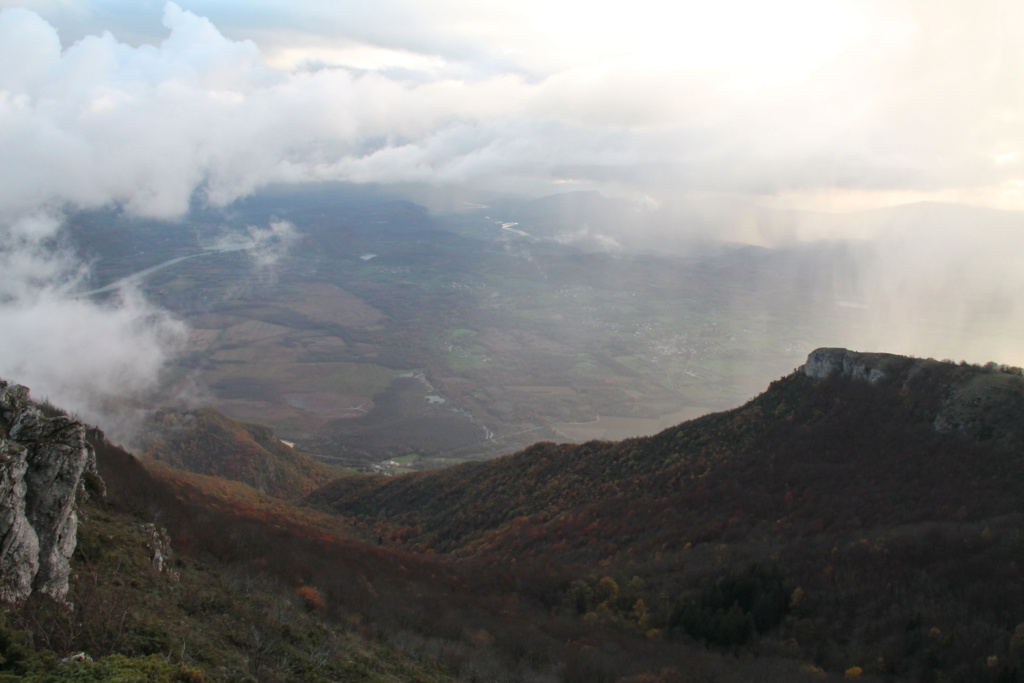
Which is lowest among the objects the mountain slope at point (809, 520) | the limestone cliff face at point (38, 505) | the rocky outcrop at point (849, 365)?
the mountain slope at point (809, 520)

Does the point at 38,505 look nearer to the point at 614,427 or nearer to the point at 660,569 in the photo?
the point at 660,569

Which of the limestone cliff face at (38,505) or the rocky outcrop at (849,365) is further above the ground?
the rocky outcrop at (849,365)

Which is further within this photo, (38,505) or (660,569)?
(660,569)

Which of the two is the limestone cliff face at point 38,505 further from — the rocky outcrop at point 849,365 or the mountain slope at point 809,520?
the rocky outcrop at point 849,365

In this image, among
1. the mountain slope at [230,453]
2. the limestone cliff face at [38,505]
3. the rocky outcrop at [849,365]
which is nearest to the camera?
the limestone cliff face at [38,505]

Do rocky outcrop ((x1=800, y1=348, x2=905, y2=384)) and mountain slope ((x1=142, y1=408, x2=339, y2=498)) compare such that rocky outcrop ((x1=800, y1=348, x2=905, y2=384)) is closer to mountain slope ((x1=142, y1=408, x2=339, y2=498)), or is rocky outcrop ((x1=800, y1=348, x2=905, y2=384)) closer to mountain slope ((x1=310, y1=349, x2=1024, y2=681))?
mountain slope ((x1=310, y1=349, x2=1024, y2=681))

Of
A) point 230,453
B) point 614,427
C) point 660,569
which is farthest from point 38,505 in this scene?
point 614,427

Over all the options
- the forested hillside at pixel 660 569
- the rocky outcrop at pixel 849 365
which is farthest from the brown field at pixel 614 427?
the forested hillside at pixel 660 569

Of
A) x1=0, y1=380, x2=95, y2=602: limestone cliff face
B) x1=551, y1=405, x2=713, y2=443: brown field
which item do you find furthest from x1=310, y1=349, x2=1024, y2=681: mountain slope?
x1=551, y1=405, x2=713, y2=443: brown field

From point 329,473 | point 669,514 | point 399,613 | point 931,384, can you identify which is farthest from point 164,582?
point 329,473
